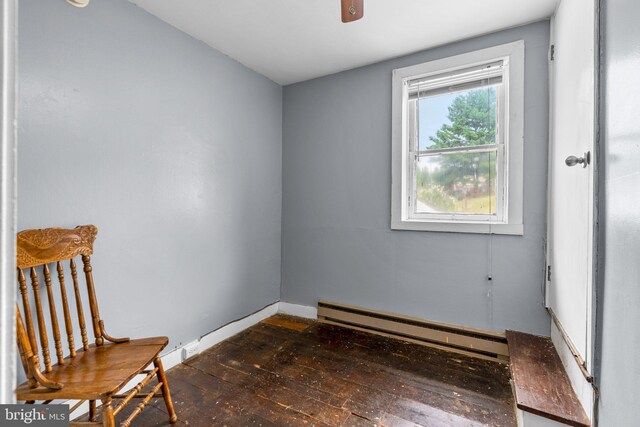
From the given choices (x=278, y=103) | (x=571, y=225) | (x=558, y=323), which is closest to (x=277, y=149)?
(x=278, y=103)

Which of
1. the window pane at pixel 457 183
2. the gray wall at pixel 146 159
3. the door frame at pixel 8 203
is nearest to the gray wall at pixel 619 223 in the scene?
the window pane at pixel 457 183

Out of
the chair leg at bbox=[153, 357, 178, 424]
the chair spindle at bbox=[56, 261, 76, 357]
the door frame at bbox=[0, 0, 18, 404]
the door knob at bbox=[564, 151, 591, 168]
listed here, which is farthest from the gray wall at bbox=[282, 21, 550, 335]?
the door frame at bbox=[0, 0, 18, 404]

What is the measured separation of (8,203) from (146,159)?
6.14 feet

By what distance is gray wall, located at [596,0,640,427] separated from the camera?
2.90 feet

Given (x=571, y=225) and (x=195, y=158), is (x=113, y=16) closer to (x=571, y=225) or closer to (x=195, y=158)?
(x=195, y=158)

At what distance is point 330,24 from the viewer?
6.82ft

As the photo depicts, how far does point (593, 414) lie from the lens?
3.92ft

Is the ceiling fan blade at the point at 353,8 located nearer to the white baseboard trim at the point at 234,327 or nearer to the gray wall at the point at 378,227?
the gray wall at the point at 378,227

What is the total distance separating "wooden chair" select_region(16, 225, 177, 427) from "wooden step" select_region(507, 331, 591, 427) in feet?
5.84

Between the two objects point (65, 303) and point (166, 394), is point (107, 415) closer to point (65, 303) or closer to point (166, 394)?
point (166, 394)

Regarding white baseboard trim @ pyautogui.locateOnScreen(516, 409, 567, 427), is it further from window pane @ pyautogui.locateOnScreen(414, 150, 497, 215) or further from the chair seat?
the chair seat

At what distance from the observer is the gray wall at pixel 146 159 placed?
1484mm

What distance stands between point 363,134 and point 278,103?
3.29 ft

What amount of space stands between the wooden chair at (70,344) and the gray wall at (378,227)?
5.34ft
